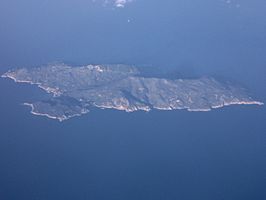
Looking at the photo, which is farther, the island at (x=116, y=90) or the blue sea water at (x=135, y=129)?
the island at (x=116, y=90)

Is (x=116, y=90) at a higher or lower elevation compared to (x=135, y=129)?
higher

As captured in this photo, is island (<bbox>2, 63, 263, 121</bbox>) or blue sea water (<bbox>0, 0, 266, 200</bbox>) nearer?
blue sea water (<bbox>0, 0, 266, 200</bbox>)

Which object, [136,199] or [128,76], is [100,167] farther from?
[128,76]

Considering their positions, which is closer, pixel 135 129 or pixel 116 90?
pixel 135 129

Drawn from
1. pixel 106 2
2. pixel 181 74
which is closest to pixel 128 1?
pixel 106 2
